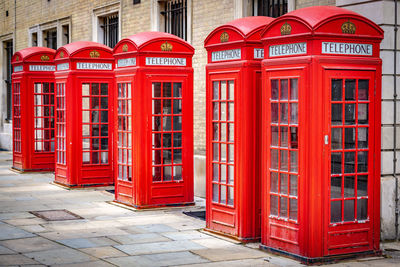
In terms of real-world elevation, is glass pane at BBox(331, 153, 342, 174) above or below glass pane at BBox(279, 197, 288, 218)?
above

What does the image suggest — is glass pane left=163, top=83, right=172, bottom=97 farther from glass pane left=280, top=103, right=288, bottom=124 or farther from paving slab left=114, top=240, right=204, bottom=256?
glass pane left=280, top=103, right=288, bottom=124

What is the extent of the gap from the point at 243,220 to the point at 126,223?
220 centimetres

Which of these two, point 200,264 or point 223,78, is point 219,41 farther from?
point 200,264

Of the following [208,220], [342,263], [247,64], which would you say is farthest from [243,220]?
[247,64]

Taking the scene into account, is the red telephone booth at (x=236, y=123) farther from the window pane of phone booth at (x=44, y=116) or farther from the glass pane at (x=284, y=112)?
the window pane of phone booth at (x=44, y=116)

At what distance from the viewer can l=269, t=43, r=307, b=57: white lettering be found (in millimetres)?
7371

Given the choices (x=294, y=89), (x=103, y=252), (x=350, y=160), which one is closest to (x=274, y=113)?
(x=294, y=89)

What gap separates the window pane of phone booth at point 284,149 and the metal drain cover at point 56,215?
12.5 feet

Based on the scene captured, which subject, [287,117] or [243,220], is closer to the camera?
[287,117]

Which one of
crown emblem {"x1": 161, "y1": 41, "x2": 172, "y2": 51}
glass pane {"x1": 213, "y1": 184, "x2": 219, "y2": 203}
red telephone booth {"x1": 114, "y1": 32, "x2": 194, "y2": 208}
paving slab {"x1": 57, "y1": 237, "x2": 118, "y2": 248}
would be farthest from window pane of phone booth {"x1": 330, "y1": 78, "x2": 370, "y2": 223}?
crown emblem {"x1": 161, "y1": 41, "x2": 172, "y2": 51}

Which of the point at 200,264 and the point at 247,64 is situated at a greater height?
the point at 247,64

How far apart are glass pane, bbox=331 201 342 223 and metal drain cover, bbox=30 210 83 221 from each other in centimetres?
444

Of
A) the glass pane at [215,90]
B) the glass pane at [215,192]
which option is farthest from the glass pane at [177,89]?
the glass pane at [215,192]

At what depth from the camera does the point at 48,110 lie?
16.5m
